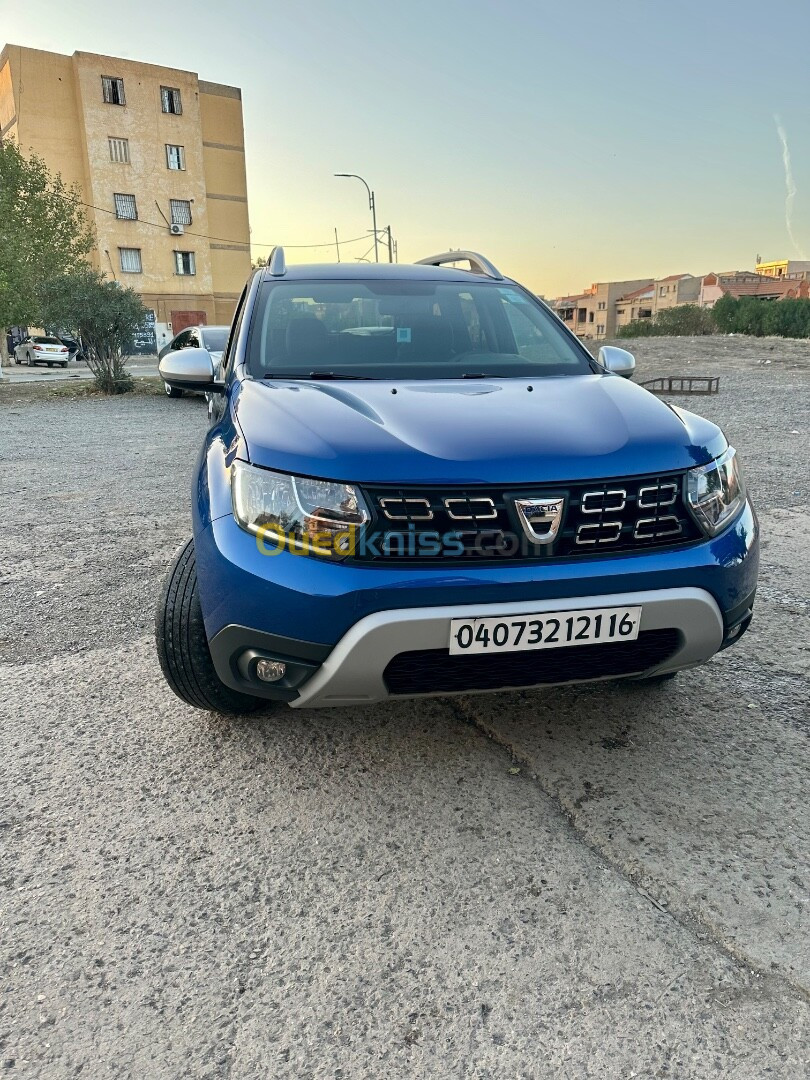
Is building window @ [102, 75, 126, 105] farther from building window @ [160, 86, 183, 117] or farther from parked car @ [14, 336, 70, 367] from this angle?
parked car @ [14, 336, 70, 367]

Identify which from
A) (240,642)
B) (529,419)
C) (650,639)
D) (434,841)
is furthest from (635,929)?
(529,419)

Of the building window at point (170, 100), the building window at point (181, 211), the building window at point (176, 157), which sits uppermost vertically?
the building window at point (170, 100)

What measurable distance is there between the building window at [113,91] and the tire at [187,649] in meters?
45.1

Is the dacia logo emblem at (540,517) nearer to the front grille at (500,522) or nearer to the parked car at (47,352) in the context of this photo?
the front grille at (500,522)

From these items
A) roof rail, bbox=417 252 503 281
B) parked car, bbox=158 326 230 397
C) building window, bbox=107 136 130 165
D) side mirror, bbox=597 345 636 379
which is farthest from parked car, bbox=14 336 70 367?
side mirror, bbox=597 345 636 379

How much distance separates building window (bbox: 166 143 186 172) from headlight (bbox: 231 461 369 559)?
148 ft

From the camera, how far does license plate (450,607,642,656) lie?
6.13ft

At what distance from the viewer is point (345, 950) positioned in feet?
5.46

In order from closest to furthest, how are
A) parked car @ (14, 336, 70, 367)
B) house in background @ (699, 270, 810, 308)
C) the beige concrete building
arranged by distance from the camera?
parked car @ (14, 336, 70, 367) → the beige concrete building → house in background @ (699, 270, 810, 308)

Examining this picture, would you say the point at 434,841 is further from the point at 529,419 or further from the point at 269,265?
the point at 269,265

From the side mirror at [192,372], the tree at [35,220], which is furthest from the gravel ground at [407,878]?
the tree at [35,220]

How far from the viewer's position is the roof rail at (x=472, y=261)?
12.4 feet

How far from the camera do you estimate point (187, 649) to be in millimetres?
2303

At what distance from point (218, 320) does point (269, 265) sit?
42926 millimetres
